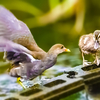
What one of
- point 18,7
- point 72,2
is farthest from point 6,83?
point 72,2

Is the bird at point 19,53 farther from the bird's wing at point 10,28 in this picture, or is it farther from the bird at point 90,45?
the bird at point 90,45

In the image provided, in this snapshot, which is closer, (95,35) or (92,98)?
(92,98)

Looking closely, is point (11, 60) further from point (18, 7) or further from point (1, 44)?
point (18, 7)

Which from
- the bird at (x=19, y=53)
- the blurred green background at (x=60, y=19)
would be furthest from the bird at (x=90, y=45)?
the bird at (x=19, y=53)

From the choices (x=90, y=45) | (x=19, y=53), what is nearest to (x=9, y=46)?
(x=19, y=53)

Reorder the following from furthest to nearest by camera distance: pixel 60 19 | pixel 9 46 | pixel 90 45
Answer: pixel 60 19, pixel 90 45, pixel 9 46

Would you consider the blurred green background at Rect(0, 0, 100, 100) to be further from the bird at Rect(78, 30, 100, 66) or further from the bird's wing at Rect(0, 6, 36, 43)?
the bird's wing at Rect(0, 6, 36, 43)

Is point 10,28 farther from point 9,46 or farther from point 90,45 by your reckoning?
point 90,45
